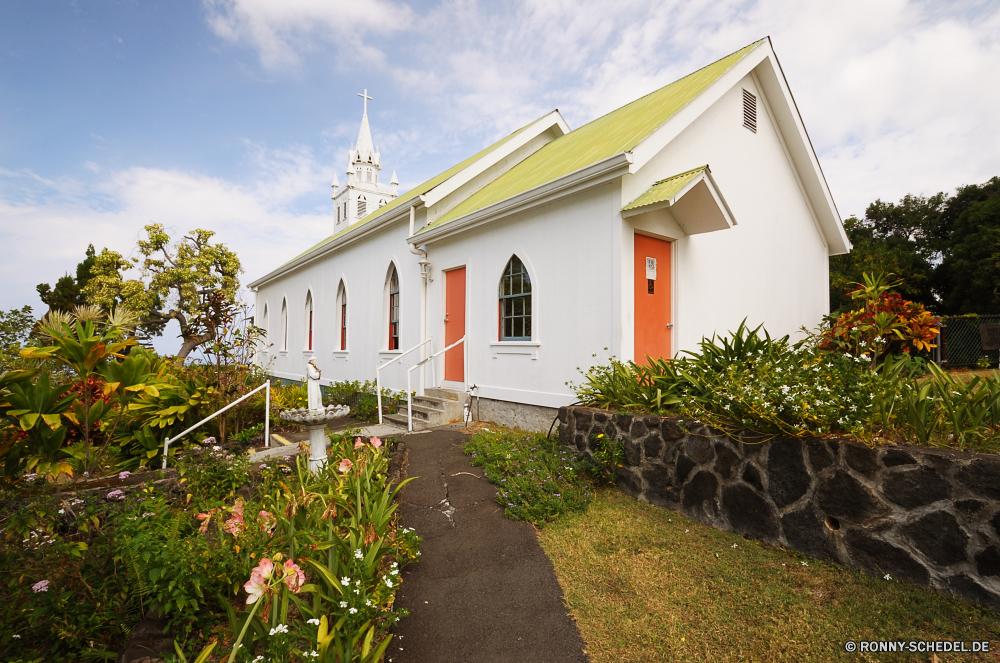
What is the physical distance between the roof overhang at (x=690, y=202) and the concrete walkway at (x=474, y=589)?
3.97 meters

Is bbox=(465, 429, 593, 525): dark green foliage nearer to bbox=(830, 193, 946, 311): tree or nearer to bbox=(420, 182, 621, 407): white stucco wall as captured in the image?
bbox=(420, 182, 621, 407): white stucco wall

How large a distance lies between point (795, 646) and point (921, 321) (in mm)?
6060

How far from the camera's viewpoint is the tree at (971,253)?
17875 millimetres

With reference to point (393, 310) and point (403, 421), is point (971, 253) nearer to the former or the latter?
point (393, 310)

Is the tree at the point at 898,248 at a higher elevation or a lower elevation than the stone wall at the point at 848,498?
higher

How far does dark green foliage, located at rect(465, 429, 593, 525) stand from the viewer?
477cm

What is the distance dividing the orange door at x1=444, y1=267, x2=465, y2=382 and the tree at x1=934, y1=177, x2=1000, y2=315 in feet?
60.2

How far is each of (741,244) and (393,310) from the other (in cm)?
768

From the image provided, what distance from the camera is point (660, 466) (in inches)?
194

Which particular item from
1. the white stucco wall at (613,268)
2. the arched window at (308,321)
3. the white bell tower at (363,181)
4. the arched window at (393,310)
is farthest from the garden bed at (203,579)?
the white bell tower at (363,181)

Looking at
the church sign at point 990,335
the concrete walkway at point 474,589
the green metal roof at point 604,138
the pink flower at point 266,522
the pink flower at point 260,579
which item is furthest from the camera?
the church sign at point 990,335

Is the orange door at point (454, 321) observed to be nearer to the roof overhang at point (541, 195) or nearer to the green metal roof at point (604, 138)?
the roof overhang at point (541, 195)

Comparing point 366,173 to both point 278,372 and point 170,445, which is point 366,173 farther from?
point 170,445

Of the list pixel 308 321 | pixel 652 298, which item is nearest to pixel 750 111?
pixel 652 298
